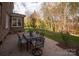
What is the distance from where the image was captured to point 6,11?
3.52 m

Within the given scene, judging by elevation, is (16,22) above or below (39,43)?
above

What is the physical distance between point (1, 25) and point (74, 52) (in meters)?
1.35

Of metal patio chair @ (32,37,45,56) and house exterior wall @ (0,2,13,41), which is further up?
house exterior wall @ (0,2,13,41)

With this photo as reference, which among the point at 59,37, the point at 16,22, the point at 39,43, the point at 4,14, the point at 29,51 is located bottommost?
the point at 29,51

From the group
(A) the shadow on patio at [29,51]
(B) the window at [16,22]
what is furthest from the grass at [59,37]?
(B) the window at [16,22]

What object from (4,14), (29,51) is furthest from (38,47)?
(4,14)

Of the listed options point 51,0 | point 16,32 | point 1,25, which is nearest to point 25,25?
point 16,32

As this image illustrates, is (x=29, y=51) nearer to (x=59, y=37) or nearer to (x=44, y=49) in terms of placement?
(x=44, y=49)

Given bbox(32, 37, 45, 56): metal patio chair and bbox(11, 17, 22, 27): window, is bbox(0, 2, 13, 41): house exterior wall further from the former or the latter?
bbox(32, 37, 45, 56): metal patio chair

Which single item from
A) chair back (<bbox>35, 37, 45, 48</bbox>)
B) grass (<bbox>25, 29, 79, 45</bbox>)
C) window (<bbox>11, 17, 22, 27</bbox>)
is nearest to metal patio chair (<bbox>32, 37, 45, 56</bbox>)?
chair back (<bbox>35, 37, 45, 48</bbox>)

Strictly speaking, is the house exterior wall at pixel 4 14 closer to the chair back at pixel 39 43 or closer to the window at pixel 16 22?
the window at pixel 16 22

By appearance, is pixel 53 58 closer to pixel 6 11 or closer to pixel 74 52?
pixel 74 52

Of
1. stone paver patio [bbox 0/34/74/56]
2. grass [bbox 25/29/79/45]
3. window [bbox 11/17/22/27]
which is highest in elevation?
window [bbox 11/17/22/27]

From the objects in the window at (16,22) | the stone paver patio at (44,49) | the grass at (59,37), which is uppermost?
the window at (16,22)
